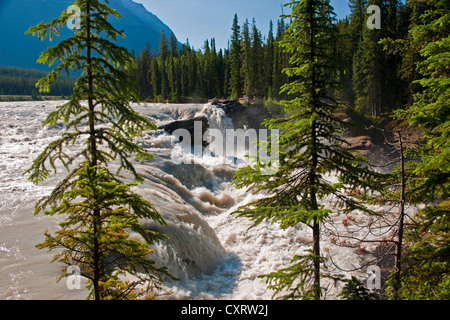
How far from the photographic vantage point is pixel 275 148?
17.6 ft

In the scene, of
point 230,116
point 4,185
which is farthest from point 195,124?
point 4,185

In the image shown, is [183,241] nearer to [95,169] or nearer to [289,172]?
[289,172]

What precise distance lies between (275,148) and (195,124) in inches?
1078

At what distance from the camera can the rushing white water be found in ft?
23.4

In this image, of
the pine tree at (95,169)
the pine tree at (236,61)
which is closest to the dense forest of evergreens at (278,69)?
the pine tree at (236,61)

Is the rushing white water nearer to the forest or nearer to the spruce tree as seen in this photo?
the forest

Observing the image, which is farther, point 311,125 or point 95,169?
point 311,125

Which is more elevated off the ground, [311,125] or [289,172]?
[311,125]

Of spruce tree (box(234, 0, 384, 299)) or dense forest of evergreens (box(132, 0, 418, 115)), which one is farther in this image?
dense forest of evergreens (box(132, 0, 418, 115))

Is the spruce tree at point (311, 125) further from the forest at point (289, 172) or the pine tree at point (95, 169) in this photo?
the pine tree at point (95, 169)

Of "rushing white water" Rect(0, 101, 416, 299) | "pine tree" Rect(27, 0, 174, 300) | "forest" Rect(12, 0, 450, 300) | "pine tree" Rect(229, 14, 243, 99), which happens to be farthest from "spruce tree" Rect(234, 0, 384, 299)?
"pine tree" Rect(229, 14, 243, 99)

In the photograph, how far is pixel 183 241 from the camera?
33.1 ft

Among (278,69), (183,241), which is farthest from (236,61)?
(183,241)

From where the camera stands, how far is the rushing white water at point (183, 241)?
7.13 meters
